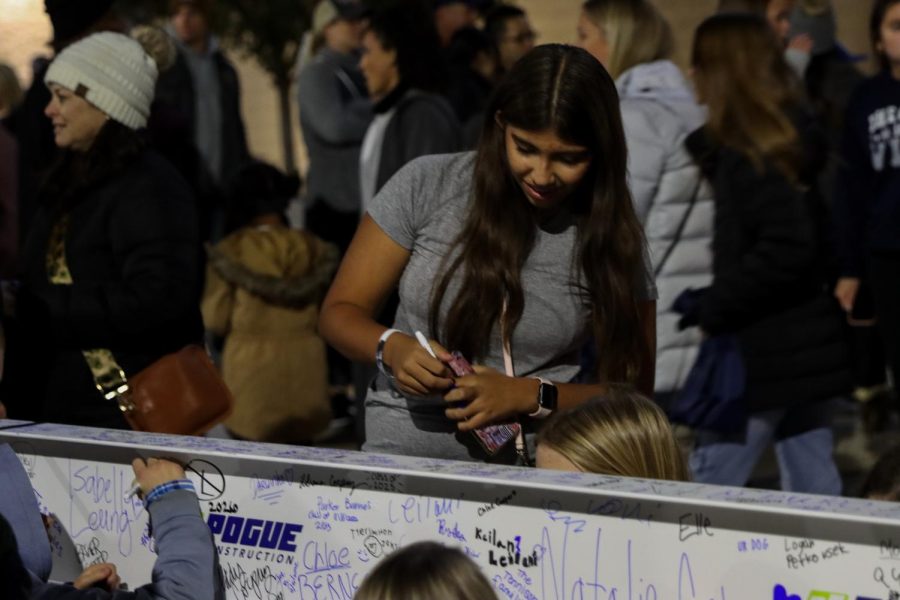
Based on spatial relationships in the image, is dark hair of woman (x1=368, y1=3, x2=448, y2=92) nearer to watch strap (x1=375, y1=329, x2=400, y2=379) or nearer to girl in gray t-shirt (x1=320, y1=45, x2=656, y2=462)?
girl in gray t-shirt (x1=320, y1=45, x2=656, y2=462)

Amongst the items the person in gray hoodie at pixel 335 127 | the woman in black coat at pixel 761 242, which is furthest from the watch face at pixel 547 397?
the person in gray hoodie at pixel 335 127

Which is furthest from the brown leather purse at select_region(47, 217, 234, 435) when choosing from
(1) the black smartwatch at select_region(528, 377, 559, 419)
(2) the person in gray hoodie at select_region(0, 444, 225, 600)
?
(1) the black smartwatch at select_region(528, 377, 559, 419)

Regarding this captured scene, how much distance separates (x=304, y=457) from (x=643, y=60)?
297cm

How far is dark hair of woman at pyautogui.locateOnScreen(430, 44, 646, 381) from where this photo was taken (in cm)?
322

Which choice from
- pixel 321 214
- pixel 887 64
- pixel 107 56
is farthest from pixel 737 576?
pixel 321 214

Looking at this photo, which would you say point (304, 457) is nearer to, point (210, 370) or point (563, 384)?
point (563, 384)

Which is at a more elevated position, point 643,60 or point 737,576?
point 643,60

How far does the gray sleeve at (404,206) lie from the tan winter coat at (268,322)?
3.65m

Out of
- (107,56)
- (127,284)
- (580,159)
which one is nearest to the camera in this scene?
(580,159)

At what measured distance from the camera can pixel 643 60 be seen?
558cm

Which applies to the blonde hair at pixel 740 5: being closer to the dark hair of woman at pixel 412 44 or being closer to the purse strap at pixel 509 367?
the dark hair of woman at pixel 412 44

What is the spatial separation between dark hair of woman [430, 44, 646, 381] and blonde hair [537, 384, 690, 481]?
0.31m

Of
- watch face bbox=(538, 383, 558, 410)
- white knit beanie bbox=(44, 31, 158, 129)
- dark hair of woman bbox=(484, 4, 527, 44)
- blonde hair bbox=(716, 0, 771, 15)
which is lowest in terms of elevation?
watch face bbox=(538, 383, 558, 410)

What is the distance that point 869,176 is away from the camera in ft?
20.4
